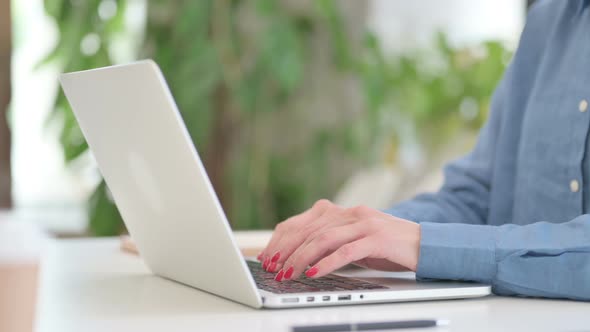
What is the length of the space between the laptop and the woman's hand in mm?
23

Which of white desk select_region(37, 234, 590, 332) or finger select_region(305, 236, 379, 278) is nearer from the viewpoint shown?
white desk select_region(37, 234, 590, 332)

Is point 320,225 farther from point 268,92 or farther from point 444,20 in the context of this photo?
point 444,20

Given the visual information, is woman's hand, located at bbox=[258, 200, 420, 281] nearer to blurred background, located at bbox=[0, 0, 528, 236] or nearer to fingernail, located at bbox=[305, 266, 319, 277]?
fingernail, located at bbox=[305, 266, 319, 277]

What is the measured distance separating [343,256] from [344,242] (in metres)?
0.03

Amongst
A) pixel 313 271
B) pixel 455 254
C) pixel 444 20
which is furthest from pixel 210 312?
pixel 444 20

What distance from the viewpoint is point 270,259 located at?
3.22 feet

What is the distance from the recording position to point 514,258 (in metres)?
0.92

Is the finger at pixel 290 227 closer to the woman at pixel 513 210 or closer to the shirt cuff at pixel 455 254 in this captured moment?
the woman at pixel 513 210

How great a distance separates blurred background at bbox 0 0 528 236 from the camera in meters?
3.04

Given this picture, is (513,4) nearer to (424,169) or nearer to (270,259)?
(424,169)

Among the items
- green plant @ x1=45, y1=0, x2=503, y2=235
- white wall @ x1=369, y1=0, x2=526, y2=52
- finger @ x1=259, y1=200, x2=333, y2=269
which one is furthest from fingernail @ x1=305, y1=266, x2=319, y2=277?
white wall @ x1=369, y1=0, x2=526, y2=52

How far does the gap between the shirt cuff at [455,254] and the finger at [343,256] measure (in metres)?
0.07

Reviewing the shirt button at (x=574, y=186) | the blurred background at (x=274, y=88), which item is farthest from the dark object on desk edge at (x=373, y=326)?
the blurred background at (x=274, y=88)

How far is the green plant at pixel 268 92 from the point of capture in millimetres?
3053
